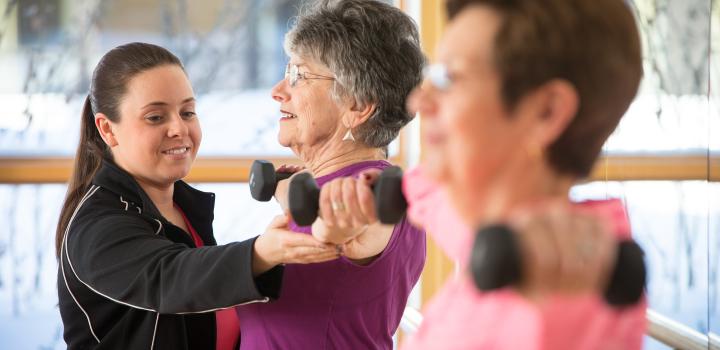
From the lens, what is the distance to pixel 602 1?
663 millimetres

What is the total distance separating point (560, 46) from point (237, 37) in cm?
347

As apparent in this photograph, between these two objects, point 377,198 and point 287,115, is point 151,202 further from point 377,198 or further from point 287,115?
point 377,198

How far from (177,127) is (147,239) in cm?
48

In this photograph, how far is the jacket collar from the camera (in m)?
1.90

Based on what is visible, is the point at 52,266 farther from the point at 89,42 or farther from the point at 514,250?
the point at 514,250

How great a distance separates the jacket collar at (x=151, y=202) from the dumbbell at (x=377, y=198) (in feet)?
3.14

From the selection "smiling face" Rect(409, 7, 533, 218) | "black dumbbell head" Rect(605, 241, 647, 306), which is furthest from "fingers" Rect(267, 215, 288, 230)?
"black dumbbell head" Rect(605, 241, 647, 306)

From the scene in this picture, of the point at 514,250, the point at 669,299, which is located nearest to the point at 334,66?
the point at 669,299

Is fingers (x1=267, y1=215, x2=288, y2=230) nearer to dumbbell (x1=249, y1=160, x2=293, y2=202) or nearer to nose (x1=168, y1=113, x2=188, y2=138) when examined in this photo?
dumbbell (x1=249, y1=160, x2=293, y2=202)

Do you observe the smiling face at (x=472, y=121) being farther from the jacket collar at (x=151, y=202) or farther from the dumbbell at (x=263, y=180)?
the jacket collar at (x=151, y=202)

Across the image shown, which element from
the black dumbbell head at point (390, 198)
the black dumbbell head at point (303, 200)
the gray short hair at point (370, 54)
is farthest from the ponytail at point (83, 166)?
the black dumbbell head at point (390, 198)

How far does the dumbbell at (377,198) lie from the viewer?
0.93 metres

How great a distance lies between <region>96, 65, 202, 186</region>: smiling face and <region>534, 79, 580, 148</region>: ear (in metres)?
1.56

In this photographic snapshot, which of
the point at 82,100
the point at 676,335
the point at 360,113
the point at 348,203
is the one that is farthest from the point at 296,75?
the point at 82,100
